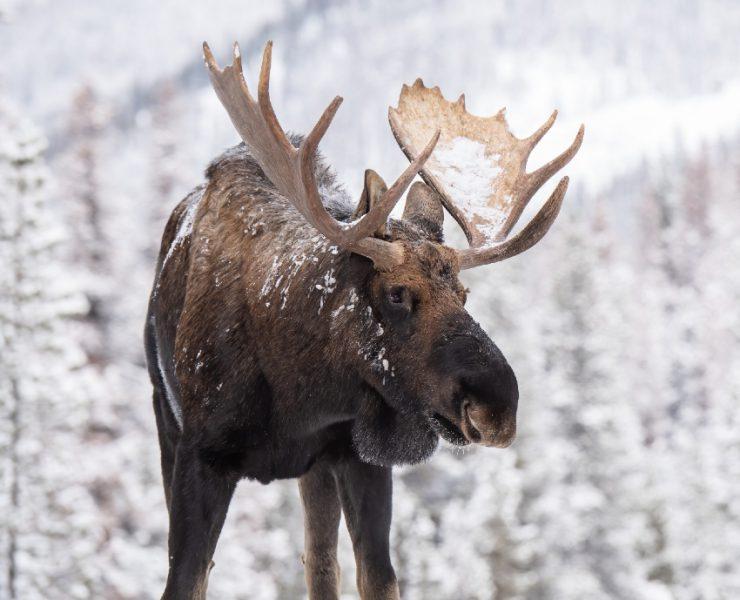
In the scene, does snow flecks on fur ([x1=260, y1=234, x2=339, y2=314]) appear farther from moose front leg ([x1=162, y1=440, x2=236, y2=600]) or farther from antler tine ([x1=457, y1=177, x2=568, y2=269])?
moose front leg ([x1=162, y1=440, x2=236, y2=600])

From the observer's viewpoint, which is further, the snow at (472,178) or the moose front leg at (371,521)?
the snow at (472,178)

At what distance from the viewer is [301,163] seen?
12.9 ft

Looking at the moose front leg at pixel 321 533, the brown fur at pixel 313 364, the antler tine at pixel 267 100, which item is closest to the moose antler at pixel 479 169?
the brown fur at pixel 313 364

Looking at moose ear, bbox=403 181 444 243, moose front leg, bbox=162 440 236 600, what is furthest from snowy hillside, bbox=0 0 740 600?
moose ear, bbox=403 181 444 243

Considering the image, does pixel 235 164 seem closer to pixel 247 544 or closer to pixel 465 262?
pixel 465 262

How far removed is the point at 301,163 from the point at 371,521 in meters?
1.55

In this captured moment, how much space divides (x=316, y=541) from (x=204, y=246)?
1494 mm

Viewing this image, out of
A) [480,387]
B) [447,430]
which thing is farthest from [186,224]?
[480,387]

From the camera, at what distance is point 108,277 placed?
28.4m

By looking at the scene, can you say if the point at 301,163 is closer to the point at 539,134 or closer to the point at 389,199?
the point at 389,199

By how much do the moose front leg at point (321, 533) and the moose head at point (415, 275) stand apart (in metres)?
0.82

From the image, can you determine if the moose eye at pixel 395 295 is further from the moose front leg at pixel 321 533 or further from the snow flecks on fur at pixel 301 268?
the moose front leg at pixel 321 533

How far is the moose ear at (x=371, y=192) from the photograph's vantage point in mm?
3968

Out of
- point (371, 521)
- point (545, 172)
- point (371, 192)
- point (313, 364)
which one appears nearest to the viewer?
point (371, 192)
